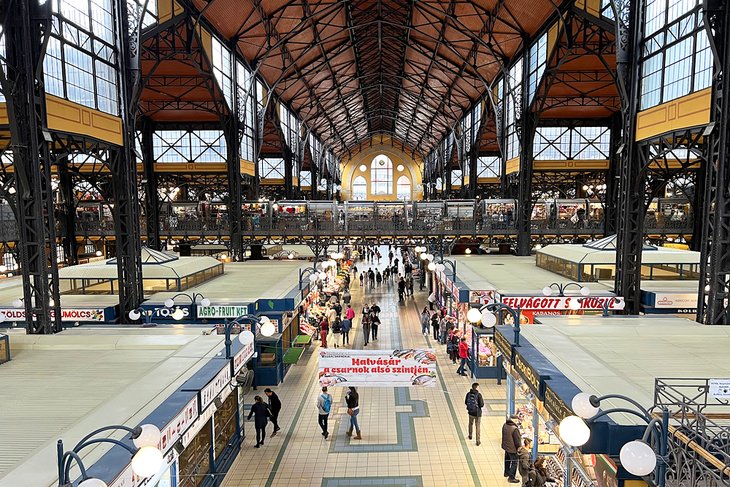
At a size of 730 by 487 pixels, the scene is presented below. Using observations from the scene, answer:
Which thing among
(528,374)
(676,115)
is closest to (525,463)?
(528,374)

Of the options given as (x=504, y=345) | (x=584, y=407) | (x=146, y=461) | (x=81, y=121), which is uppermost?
(x=81, y=121)

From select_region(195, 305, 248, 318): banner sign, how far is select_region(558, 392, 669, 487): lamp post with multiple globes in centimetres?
1129

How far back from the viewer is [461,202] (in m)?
31.7

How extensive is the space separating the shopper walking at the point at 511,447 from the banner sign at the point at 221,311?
8424 millimetres

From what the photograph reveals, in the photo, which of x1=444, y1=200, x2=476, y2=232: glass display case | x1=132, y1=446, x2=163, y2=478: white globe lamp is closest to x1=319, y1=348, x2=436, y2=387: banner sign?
x1=132, y1=446, x2=163, y2=478: white globe lamp

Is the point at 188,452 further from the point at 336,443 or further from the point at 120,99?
the point at 120,99

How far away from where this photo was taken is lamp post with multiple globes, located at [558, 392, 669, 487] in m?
4.06

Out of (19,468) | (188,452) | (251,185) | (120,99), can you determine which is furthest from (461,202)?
(19,468)

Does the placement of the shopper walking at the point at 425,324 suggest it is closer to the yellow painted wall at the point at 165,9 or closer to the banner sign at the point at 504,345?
the banner sign at the point at 504,345

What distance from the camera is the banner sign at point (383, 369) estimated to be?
10.5m

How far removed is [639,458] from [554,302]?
1165 centimetres

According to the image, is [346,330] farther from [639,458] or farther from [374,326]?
[639,458]

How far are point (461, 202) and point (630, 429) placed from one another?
26.6 meters

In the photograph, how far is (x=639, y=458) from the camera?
4051mm
